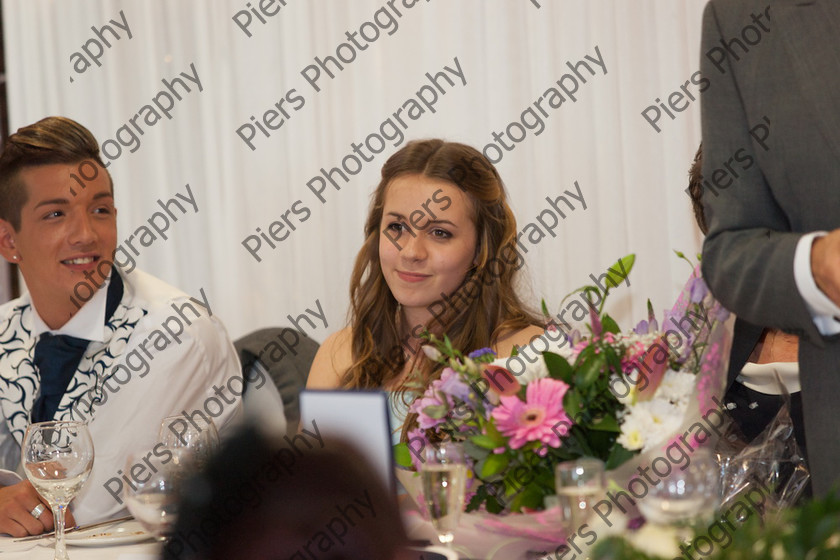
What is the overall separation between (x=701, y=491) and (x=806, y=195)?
486 millimetres

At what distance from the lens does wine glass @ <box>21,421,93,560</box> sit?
1547 mm

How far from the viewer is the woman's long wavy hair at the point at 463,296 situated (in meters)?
2.43

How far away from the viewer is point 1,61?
3.93 meters

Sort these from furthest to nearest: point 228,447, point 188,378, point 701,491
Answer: point 188,378 < point 701,491 < point 228,447

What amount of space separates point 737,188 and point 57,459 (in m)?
1.12

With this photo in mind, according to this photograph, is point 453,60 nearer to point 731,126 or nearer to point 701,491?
point 731,126

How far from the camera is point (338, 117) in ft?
11.3

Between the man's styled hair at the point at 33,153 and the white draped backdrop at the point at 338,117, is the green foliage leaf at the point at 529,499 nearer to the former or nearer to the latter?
the man's styled hair at the point at 33,153

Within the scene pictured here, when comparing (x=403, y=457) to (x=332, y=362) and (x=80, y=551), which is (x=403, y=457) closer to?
(x=80, y=551)

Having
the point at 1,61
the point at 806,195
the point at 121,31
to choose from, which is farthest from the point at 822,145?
the point at 1,61

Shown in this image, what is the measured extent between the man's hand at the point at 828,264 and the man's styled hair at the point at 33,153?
6.52 feet

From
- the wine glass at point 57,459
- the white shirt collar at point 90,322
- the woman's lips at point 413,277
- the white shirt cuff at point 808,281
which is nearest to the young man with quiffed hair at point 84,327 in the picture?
the white shirt collar at point 90,322

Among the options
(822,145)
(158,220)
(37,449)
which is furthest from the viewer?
(158,220)

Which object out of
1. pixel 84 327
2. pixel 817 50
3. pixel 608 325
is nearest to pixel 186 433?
pixel 608 325
